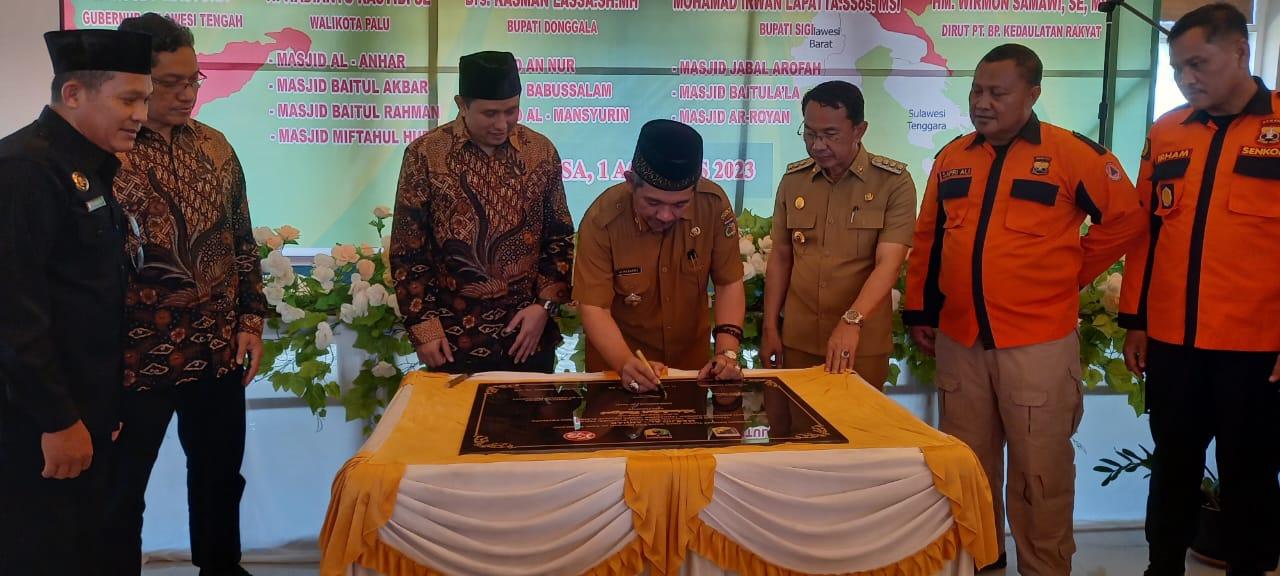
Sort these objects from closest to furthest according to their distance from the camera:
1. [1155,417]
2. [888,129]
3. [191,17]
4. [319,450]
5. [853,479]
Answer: [853,479] → [1155,417] → [319,450] → [191,17] → [888,129]

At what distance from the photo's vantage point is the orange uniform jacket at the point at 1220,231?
79.7 inches

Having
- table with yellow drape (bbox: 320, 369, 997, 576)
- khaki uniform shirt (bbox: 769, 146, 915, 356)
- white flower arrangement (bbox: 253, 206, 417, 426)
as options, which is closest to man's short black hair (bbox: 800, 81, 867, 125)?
khaki uniform shirt (bbox: 769, 146, 915, 356)

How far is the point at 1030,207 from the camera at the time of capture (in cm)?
219

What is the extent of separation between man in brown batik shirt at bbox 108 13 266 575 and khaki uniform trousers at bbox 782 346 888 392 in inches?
58.4

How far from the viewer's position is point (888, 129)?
4168 mm

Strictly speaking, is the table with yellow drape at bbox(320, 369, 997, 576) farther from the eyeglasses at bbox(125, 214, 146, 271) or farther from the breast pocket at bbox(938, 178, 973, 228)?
the breast pocket at bbox(938, 178, 973, 228)

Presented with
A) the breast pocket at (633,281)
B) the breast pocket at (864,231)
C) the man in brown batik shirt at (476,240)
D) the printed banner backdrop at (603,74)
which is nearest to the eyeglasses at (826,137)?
the breast pocket at (864,231)

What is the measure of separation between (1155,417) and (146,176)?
255 cm

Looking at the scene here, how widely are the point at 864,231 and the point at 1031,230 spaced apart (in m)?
0.43

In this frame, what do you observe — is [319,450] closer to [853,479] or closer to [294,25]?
[853,479]

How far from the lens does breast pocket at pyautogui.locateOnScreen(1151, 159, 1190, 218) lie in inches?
83.8

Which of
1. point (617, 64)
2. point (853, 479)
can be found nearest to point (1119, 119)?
point (617, 64)

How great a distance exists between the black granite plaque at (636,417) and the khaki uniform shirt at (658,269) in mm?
304

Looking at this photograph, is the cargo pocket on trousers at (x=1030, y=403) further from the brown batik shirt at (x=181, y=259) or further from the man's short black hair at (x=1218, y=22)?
the brown batik shirt at (x=181, y=259)
